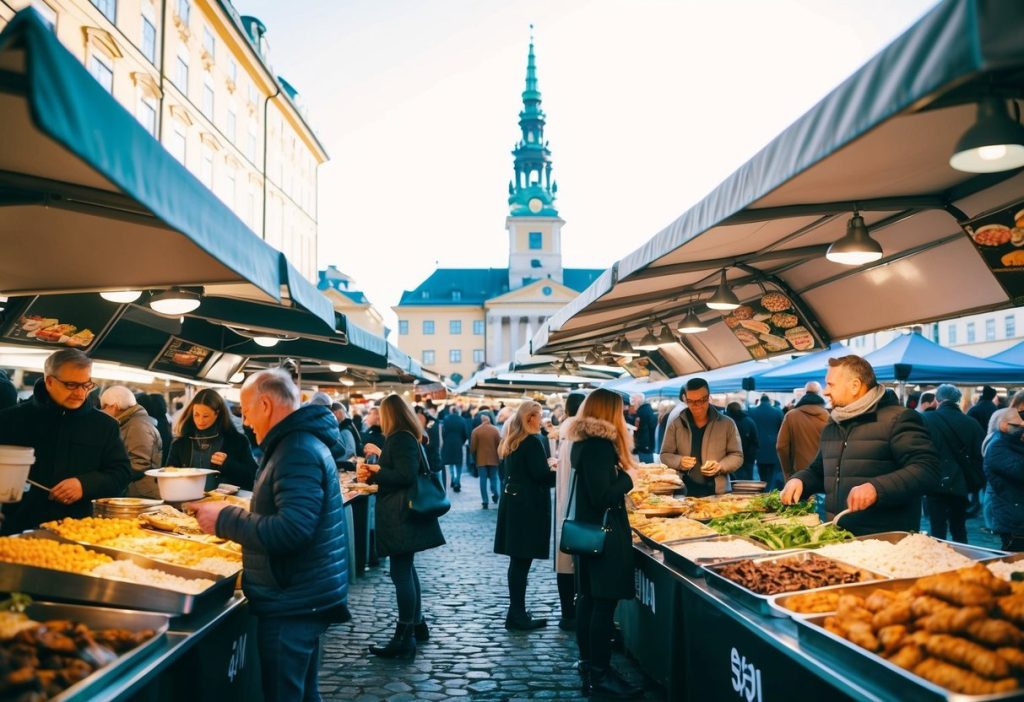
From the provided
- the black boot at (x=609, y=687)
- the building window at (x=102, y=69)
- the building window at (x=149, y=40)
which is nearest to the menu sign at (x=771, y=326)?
the black boot at (x=609, y=687)

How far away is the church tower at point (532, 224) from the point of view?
83.3m

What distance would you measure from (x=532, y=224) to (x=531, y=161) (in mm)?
10129

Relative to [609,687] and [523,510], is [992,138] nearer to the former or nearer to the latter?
[609,687]

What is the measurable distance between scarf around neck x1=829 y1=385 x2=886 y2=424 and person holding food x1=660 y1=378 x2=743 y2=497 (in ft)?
8.05

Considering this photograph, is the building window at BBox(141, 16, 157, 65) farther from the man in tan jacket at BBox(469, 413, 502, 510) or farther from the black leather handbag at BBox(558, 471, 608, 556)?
the black leather handbag at BBox(558, 471, 608, 556)

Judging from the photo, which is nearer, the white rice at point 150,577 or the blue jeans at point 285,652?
the white rice at point 150,577

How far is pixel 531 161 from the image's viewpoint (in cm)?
8169

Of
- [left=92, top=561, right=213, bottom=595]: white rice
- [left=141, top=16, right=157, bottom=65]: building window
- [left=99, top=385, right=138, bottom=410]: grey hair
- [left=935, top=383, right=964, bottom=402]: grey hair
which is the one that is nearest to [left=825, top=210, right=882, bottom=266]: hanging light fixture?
[left=92, top=561, right=213, bottom=595]: white rice

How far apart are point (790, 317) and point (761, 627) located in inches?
163

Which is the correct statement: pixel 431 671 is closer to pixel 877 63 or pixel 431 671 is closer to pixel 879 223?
pixel 879 223

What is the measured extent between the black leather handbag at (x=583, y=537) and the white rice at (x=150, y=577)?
222 centimetres

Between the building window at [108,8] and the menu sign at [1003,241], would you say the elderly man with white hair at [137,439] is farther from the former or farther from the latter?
the building window at [108,8]

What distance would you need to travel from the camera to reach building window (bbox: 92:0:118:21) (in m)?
22.9

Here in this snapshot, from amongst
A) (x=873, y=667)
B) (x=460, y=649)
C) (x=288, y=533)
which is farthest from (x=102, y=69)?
(x=873, y=667)
